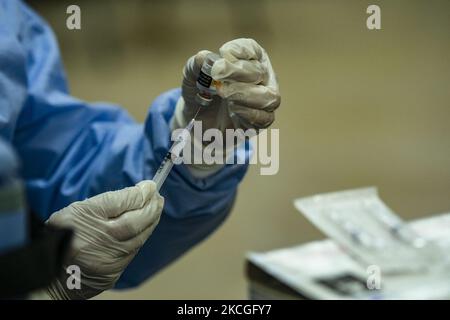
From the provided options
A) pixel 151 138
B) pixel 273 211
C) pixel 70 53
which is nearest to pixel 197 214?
pixel 151 138


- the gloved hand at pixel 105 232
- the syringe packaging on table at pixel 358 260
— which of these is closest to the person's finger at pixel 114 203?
the gloved hand at pixel 105 232

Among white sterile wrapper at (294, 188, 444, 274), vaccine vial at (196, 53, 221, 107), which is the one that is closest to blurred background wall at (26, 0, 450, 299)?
white sterile wrapper at (294, 188, 444, 274)

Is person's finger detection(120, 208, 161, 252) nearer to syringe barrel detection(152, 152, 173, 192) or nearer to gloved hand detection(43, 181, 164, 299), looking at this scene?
gloved hand detection(43, 181, 164, 299)

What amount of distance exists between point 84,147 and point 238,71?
1.55ft

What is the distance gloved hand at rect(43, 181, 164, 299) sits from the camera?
0.61 metres

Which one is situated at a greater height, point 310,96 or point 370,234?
point 310,96

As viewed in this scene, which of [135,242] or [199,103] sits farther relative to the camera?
[199,103]

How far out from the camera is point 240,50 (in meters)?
0.72

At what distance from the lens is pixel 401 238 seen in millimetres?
1178

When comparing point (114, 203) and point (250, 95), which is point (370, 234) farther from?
point (114, 203)

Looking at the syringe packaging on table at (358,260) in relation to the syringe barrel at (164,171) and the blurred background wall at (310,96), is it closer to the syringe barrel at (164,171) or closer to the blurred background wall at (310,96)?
the blurred background wall at (310,96)

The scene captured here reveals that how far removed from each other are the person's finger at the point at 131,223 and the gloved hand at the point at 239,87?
0.17 meters

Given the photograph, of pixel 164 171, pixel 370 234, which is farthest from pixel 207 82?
pixel 370 234
